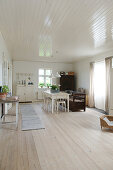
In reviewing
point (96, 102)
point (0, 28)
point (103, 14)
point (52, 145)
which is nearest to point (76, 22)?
point (103, 14)

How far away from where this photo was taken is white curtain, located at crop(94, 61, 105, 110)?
6.15m

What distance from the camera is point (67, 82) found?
28.9 ft

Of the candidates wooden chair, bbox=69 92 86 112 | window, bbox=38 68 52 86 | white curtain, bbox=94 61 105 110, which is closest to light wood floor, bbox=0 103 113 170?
wooden chair, bbox=69 92 86 112

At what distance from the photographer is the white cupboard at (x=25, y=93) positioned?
802 cm

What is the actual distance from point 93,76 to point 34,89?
388cm

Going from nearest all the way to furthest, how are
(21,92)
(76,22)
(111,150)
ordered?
(111,150) < (76,22) < (21,92)

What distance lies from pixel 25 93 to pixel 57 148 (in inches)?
233

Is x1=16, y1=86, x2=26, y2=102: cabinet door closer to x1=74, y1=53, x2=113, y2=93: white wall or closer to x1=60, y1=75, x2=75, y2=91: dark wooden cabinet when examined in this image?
x1=60, y1=75, x2=75, y2=91: dark wooden cabinet

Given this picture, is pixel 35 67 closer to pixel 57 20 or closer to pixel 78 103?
pixel 78 103

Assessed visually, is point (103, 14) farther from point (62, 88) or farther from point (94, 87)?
point (62, 88)

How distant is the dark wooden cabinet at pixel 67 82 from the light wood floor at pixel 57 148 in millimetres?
5080

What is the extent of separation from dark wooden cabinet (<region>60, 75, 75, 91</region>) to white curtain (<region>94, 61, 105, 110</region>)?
2.38 metres

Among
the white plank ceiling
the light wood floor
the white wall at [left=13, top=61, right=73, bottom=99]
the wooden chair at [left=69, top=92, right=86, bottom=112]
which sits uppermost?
the white plank ceiling

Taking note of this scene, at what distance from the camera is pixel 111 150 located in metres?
2.53
